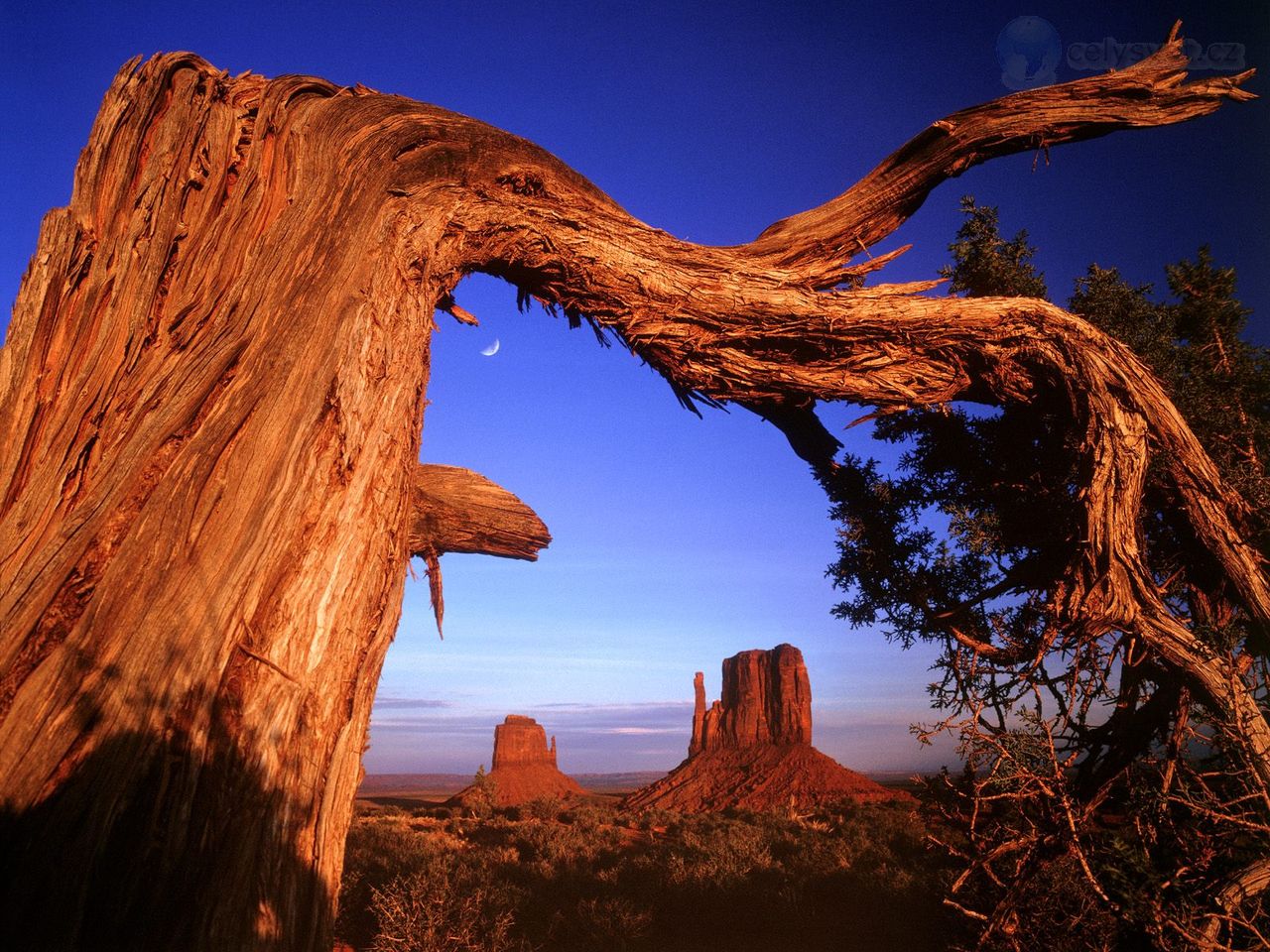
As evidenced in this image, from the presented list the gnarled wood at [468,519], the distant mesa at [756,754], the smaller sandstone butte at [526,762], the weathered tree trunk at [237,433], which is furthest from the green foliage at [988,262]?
the smaller sandstone butte at [526,762]

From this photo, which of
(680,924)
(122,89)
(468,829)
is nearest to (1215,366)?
(122,89)

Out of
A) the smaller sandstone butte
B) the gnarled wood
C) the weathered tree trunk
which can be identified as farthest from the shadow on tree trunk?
the smaller sandstone butte

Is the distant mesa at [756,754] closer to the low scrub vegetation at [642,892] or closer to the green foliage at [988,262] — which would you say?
the low scrub vegetation at [642,892]

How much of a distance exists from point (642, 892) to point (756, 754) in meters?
50.5

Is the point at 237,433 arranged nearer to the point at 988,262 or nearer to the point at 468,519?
the point at 468,519

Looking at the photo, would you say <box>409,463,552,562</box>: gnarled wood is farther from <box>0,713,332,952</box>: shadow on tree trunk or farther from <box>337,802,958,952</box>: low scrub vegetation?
<box>337,802,958,952</box>: low scrub vegetation

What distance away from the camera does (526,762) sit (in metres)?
67.8

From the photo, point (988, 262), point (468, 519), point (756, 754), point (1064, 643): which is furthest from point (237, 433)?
point (756, 754)

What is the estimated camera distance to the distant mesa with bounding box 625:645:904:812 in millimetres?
48906

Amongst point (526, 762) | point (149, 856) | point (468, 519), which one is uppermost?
point (468, 519)

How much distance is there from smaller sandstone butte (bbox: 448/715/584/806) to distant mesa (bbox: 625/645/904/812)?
1207 cm

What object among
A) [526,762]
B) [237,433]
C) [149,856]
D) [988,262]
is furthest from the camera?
[526,762]

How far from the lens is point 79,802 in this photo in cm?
155

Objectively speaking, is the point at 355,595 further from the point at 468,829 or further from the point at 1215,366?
the point at 468,829
